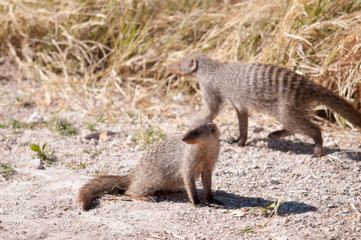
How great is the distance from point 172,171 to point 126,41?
3009mm

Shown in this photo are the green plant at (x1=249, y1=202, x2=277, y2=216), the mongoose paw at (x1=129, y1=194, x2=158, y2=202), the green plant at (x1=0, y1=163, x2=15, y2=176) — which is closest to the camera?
the green plant at (x1=249, y1=202, x2=277, y2=216)

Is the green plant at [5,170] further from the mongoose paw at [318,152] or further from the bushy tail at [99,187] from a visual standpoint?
the mongoose paw at [318,152]

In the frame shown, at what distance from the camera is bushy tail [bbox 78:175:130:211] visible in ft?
9.13

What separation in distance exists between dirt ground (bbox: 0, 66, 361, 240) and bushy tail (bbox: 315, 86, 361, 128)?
0.30 meters

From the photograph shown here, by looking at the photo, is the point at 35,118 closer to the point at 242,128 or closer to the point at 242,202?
the point at 242,128

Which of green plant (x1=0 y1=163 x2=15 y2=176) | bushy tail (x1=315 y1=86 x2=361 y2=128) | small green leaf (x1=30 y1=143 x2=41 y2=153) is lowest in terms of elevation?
green plant (x1=0 y1=163 x2=15 y2=176)

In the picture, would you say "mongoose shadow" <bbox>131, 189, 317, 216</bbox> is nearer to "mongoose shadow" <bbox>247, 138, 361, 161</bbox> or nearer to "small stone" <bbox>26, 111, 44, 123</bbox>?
"mongoose shadow" <bbox>247, 138, 361, 161</bbox>

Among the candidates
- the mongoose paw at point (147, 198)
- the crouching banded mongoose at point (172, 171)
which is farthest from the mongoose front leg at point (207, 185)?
the mongoose paw at point (147, 198)

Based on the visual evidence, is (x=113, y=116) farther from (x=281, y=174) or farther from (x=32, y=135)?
(x=281, y=174)

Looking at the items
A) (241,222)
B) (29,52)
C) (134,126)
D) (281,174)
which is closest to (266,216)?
(241,222)

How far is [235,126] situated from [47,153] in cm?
190

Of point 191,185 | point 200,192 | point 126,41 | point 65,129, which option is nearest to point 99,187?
point 191,185

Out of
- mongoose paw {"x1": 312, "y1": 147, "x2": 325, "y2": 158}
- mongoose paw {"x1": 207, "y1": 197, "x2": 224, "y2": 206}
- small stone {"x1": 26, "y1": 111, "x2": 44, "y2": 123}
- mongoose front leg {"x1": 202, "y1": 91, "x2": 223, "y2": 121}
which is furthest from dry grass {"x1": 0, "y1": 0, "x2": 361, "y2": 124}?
mongoose paw {"x1": 207, "y1": 197, "x2": 224, "y2": 206}

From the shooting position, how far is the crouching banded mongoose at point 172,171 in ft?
9.26
